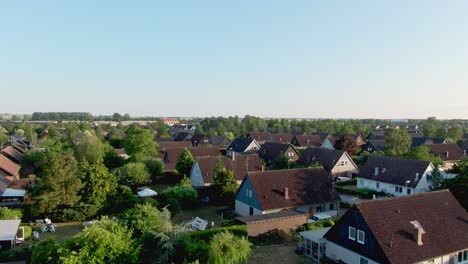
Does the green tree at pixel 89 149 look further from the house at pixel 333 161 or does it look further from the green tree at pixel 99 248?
the green tree at pixel 99 248

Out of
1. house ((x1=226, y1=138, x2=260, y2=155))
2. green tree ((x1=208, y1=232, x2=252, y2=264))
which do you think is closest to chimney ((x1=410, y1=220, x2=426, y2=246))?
green tree ((x1=208, y1=232, x2=252, y2=264))

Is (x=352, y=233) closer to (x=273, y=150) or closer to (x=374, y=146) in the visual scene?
(x=273, y=150)

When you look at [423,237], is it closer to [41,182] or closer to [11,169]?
[41,182]

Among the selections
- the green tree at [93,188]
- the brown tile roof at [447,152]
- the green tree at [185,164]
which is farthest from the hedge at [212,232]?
the brown tile roof at [447,152]

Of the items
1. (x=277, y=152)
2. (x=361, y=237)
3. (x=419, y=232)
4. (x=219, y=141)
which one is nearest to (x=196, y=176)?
(x=277, y=152)

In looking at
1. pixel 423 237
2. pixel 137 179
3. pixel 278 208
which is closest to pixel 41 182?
pixel 137 179
